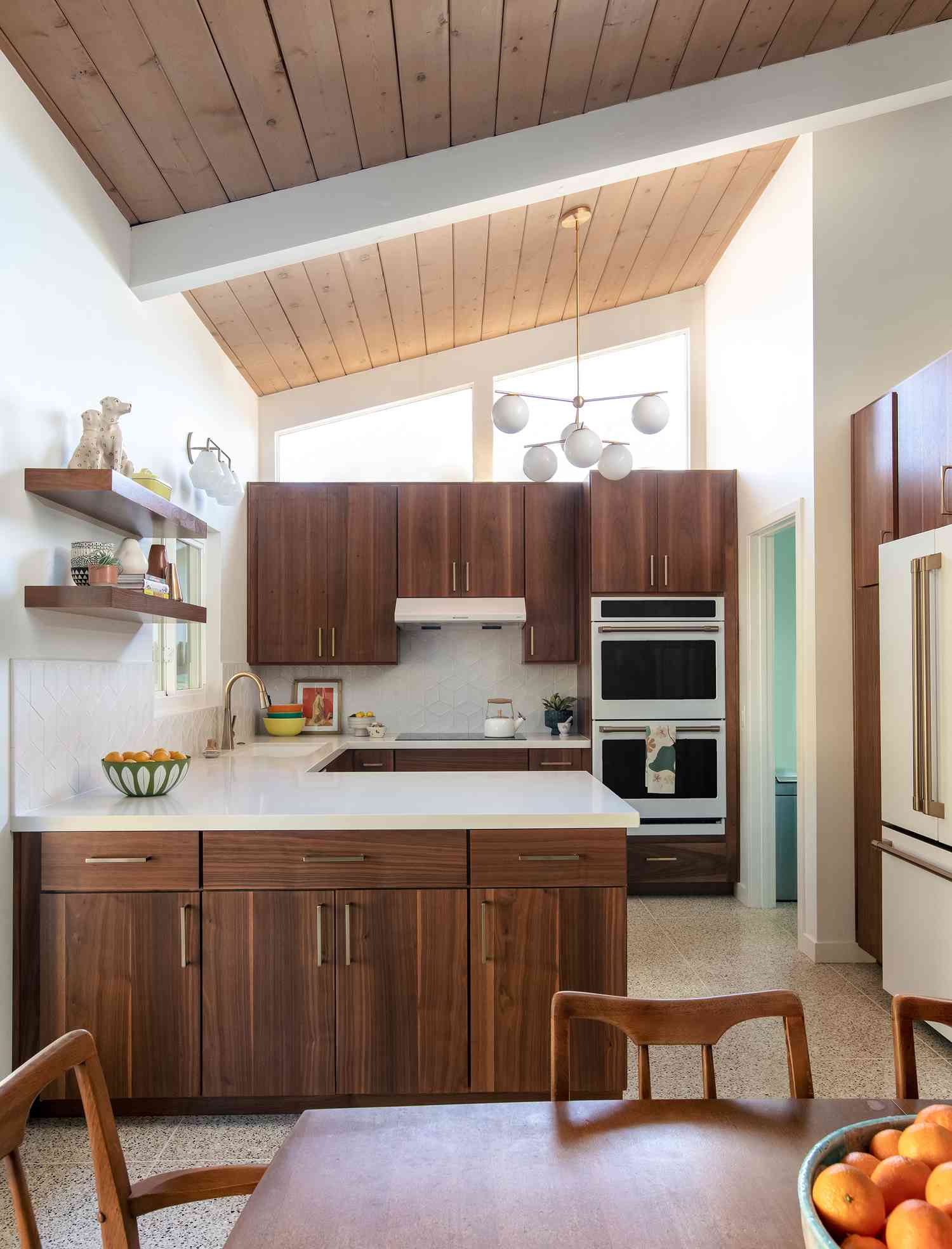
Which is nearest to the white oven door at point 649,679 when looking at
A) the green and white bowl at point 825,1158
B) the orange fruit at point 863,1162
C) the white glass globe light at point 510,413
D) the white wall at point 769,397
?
the white wall at point 769,397

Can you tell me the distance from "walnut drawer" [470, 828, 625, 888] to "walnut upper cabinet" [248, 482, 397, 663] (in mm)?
2849

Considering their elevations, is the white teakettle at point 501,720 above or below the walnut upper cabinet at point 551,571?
below

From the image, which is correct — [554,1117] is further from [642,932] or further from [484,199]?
[642,932]

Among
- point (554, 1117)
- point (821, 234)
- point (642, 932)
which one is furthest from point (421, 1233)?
point (821, 234)

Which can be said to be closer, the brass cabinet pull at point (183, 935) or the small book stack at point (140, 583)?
the brass cabinet pull at point (183, 935)

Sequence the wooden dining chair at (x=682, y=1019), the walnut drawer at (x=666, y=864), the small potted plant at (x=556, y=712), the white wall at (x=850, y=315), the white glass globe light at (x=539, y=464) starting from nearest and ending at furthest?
the wooden dining chair at (x=682, y=1019)
the white wall at (x=850, y=315)
the white glass globe light at (x=539, y=464)
the walnut drawer at (x=666, y=864)
the small potted plant at (x=556, y=712)

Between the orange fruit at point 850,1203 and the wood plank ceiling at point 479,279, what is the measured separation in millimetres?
3764

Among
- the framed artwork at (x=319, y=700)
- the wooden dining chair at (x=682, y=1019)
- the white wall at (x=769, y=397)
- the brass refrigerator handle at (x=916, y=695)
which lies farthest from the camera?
the framed artwork at (x=319, y=700)

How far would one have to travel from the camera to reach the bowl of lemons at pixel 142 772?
105 inches

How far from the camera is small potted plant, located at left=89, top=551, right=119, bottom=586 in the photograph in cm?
253

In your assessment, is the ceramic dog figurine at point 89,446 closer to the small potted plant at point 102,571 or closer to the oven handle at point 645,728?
the small potted plant at point 102,571

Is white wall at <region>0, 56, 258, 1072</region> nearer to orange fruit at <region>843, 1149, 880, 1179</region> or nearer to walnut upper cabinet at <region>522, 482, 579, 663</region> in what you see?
orange fruit at <region>843, 1149, 880, 1179</region>

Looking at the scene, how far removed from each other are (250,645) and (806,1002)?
11.1 feet

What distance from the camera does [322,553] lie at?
5199 mm
